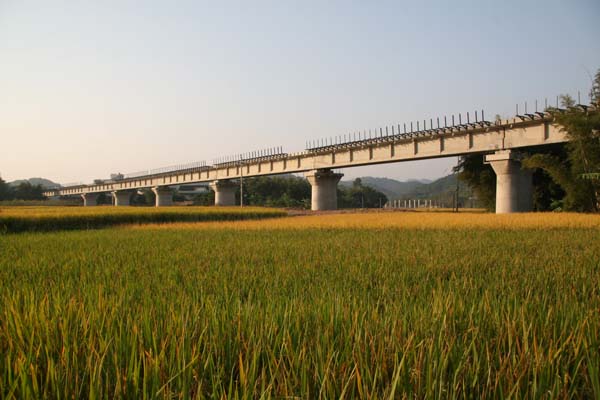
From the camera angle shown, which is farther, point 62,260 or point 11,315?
point 62,260

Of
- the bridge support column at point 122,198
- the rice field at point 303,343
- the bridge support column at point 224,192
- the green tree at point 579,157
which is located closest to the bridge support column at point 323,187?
the bridge support column at point 224,192

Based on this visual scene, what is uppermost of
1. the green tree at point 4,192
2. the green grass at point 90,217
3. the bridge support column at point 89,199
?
the green tree at point 4,192

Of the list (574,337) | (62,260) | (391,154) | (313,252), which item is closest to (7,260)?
(62,260)

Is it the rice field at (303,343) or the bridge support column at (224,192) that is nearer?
the rice field at (303,343)

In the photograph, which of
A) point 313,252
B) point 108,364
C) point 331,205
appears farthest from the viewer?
point 331,205

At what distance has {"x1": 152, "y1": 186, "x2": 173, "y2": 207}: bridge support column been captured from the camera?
259 ft

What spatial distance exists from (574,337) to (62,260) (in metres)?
8.88

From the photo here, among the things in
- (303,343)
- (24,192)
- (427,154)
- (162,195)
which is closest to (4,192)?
(24,192)

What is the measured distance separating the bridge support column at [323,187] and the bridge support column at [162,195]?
40.7 meters

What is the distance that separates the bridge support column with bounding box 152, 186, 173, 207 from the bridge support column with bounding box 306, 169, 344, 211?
40674mm

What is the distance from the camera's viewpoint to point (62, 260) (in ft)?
27.8

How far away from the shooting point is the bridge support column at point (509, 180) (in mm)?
30188

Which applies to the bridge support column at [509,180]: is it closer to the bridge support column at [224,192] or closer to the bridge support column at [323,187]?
the bridge support column at [323,187]

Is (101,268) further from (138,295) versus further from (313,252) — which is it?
(313,252)
